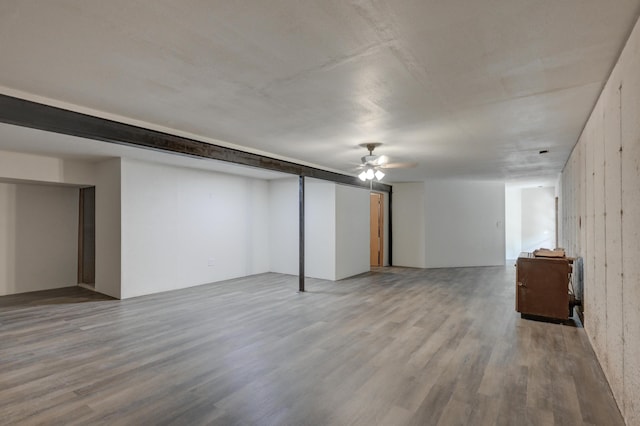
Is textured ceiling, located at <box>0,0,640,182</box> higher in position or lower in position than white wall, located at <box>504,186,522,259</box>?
higher

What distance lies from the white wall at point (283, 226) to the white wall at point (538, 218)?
8.49 metres

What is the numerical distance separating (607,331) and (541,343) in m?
0.99

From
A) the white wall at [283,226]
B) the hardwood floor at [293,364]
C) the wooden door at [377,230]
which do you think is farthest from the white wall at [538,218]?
the white wall at [283,226]

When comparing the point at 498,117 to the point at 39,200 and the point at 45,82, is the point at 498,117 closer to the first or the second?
the point at 45,82

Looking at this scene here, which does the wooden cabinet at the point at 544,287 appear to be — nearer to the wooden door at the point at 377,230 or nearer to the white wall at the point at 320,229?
the white wall at the point at 320,229

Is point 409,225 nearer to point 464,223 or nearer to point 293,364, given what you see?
point 464,223

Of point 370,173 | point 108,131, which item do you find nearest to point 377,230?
point 370,173

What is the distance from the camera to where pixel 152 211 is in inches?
239

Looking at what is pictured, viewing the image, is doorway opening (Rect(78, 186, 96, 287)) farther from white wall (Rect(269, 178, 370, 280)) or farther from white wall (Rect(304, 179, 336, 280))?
white wall (Rect(304, 179, 336, 280))

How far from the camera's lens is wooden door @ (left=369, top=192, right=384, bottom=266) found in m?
9.54

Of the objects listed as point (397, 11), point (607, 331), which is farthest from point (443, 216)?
point (397, 11)

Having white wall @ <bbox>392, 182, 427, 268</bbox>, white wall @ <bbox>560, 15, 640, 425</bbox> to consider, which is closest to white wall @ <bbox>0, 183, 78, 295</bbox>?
white wall @ <bbox>392, 182, 427, 268</bbox>

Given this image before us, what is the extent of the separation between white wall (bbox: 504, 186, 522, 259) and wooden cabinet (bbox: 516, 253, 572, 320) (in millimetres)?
8242

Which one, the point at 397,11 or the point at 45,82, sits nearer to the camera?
the point at 397,11
